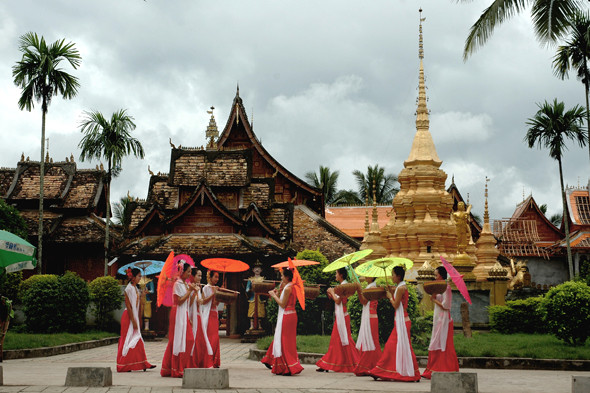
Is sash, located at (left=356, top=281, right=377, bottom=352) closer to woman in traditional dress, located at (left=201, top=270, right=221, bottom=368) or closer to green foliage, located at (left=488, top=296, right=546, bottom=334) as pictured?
woman in traditional dress, located at (left=201, top=270, right=221, bottom=368)

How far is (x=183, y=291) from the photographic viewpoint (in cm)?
1186

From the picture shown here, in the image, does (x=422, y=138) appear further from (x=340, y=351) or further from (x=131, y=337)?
(x=131, y=337)

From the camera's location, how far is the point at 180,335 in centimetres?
1166

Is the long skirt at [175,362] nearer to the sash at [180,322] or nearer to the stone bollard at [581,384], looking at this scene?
the sash at [180,322]

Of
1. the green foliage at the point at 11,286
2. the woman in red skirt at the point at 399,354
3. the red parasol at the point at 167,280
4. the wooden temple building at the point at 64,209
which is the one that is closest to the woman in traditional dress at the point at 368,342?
the woman in red skirt at the point at 399,354

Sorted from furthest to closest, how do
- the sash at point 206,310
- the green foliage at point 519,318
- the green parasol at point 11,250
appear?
the green foliage at point 519,318 → the sash at point 206,310 → the green parasol at point 11,250

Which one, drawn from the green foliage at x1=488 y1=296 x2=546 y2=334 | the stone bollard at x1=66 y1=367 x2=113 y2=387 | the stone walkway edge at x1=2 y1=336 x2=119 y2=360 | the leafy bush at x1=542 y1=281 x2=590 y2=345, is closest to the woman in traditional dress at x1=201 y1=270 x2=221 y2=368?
the stone bollard at x1=66 y1=367 x2=113 y2=387

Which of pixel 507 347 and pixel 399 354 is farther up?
pixel 399 354

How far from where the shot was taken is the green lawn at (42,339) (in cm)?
1751

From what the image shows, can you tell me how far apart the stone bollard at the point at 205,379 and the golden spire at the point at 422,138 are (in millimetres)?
18921

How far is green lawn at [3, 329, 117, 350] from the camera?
17.5 m

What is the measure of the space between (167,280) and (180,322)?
2.40 ft

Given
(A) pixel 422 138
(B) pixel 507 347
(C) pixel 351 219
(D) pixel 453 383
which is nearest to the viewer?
(D) pixel 453 383

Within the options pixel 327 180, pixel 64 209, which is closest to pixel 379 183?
A: pixel 327 180
